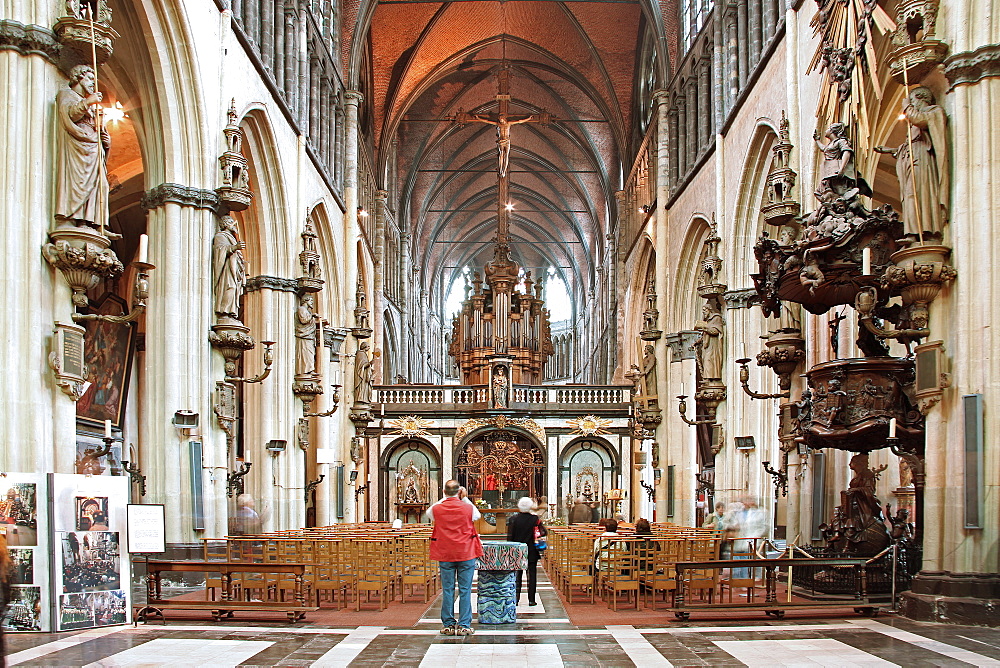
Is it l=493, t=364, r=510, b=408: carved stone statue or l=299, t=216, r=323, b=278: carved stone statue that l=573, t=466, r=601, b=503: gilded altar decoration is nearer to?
l=493, t=364, r=510, b=408: carved stone statue

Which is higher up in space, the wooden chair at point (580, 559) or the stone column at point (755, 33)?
the stone column at point (755, 33)

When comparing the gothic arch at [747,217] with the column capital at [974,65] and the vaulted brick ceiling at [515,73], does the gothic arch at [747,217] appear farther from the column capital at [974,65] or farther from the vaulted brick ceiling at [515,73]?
the vaulted brick ceiling at [515,73]

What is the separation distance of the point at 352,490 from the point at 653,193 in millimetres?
12281

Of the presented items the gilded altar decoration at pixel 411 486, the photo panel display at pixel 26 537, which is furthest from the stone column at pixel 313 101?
the photo panel display at pixel 26 537

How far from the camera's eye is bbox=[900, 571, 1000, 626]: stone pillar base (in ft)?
30.9

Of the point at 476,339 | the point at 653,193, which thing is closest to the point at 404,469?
the point at 476,339

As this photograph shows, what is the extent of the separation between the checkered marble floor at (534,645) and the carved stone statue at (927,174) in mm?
3954

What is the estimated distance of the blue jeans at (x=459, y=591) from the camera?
9.59m

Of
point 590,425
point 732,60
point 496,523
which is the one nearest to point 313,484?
point 496,523

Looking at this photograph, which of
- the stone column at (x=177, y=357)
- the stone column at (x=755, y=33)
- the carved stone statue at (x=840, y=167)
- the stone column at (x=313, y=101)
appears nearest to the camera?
the carved stone statue at (x=840, y=167)

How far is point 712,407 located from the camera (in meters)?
21.3

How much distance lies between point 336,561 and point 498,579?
2.48 metres

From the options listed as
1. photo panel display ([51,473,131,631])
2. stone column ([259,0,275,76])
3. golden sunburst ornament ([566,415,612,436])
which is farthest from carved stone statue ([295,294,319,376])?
golden sunburst ornament ([566,415,612,436])

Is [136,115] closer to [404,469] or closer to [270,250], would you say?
[270,250]
